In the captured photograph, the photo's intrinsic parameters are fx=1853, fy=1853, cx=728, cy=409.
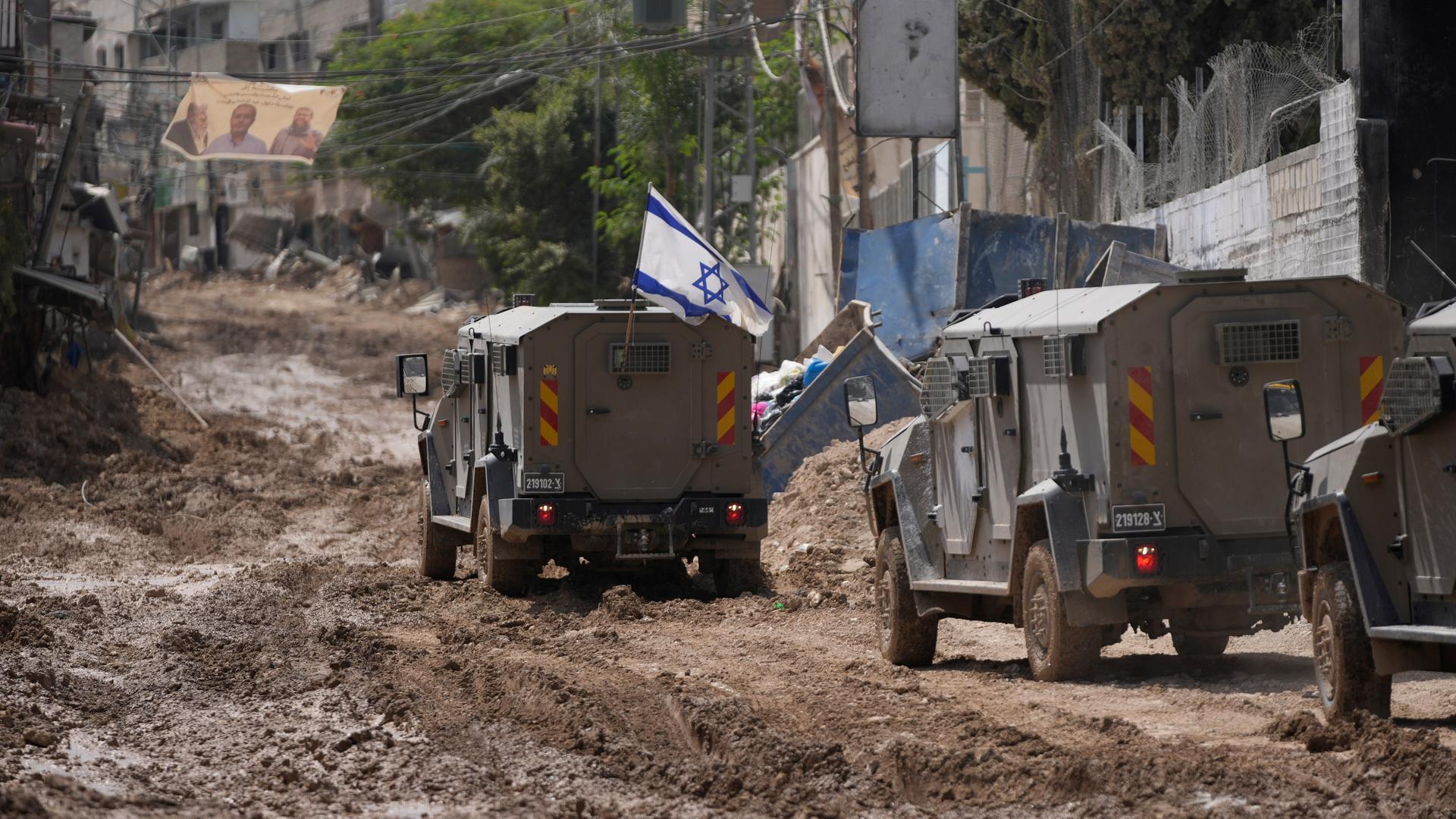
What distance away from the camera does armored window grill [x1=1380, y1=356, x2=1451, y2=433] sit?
6543mm

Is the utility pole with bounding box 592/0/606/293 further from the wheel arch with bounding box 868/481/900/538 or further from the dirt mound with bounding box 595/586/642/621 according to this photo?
the wheel arch with bounding box 868/481/900/538

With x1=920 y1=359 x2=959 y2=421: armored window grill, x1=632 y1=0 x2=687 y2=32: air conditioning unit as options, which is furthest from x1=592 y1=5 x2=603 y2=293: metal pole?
x1=920 y1=359 x2=959 y2=421: armored window grill

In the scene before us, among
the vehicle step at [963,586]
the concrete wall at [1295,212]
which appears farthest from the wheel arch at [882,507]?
the concrete wall at [1295,212]

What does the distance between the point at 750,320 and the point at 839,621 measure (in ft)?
7.38

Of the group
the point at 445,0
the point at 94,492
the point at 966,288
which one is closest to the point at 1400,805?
the point at 966,288

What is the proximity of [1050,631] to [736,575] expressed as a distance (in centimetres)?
548

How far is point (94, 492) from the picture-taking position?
21719 millimetres

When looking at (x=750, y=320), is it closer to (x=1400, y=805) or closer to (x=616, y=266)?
(x=1400, y=805)

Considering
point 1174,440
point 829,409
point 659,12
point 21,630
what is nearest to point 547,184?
point 659,12

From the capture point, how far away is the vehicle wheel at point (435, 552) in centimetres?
1548

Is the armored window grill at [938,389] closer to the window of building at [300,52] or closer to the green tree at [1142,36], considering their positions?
the green tree at [1142,36]

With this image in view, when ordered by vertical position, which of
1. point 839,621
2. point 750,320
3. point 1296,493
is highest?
point 750,320

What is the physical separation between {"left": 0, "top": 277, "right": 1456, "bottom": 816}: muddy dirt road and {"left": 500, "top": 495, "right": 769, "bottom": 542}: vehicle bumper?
545 millimetres

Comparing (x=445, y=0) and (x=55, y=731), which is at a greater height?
(x=445, y=0)
